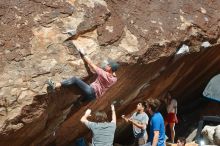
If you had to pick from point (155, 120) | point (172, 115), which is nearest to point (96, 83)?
point (155, 120)

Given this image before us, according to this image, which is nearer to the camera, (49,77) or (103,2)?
(49,77)

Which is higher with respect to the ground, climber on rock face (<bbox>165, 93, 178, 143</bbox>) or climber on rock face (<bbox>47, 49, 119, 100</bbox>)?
climber on rock face (<bbox>47, 49, 119, 100</bbox>)

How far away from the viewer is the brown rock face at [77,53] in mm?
7902

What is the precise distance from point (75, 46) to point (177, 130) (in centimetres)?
479

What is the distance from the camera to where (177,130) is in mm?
12328

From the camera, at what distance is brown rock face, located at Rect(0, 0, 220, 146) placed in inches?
311

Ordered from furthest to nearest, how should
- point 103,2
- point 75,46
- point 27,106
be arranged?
point 103,2 < point 75,46 < point 27,106

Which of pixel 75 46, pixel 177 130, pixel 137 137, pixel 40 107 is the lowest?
pixel 177 130

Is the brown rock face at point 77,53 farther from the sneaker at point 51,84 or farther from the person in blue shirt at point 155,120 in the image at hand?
the person in blue shirt at point 155,120

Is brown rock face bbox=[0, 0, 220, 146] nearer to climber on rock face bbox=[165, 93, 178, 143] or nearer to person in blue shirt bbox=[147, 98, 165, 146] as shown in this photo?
climber on rock face bbox=[165, 93, 178, 143]

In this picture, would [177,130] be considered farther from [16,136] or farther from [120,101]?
[16,136]

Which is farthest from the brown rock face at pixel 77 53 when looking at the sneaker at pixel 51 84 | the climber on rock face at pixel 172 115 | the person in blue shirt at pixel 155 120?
the person in blue shirt at pixel 155 120

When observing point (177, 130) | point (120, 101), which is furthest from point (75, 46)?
point (177, 130)

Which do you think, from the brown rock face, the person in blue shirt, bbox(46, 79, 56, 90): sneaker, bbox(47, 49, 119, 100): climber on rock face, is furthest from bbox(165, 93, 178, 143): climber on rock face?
bbox(46, 79, 56, 90): sneaker
